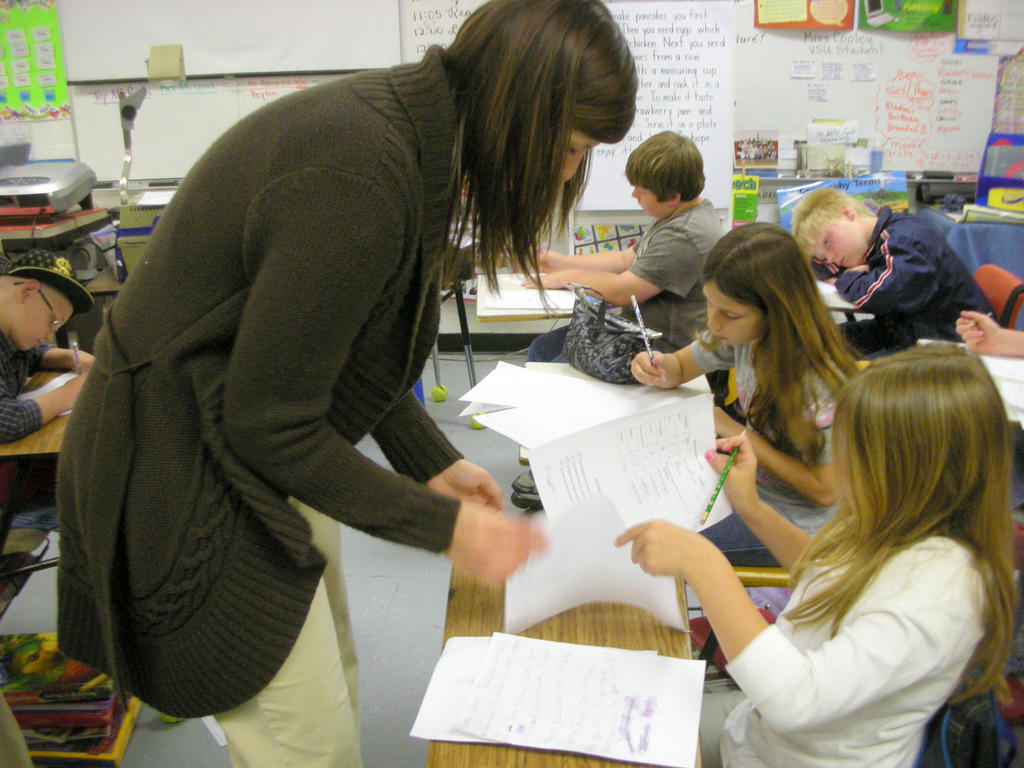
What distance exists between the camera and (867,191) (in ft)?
12.2

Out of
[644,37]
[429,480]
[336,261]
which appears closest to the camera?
[336,261]

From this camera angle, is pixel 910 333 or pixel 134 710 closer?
pixel 134 710

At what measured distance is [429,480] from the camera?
101cm

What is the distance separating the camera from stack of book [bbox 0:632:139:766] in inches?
63.5

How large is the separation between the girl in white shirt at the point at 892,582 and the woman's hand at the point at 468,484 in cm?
23

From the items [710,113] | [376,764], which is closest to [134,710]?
[376,764]

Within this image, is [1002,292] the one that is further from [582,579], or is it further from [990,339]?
[582,579]

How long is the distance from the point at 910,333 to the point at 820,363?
56.6 inches

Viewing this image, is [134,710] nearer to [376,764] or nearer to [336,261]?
[376,764]

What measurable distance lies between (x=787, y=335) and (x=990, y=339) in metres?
0.91

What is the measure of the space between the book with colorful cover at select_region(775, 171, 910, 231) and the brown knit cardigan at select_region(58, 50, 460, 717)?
3.32 metres

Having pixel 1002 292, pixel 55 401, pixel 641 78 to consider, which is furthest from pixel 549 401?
pixel 641 78

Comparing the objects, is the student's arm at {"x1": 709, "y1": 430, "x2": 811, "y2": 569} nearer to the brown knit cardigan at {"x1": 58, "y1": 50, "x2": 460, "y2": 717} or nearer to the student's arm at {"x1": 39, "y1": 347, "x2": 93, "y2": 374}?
the brown knit cardigan at {"x1": 58, "y1": 50, "x2": 460, "y2": 717}

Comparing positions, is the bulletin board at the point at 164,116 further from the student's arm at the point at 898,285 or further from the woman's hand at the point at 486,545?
the woman's hand at the point at 486,545
